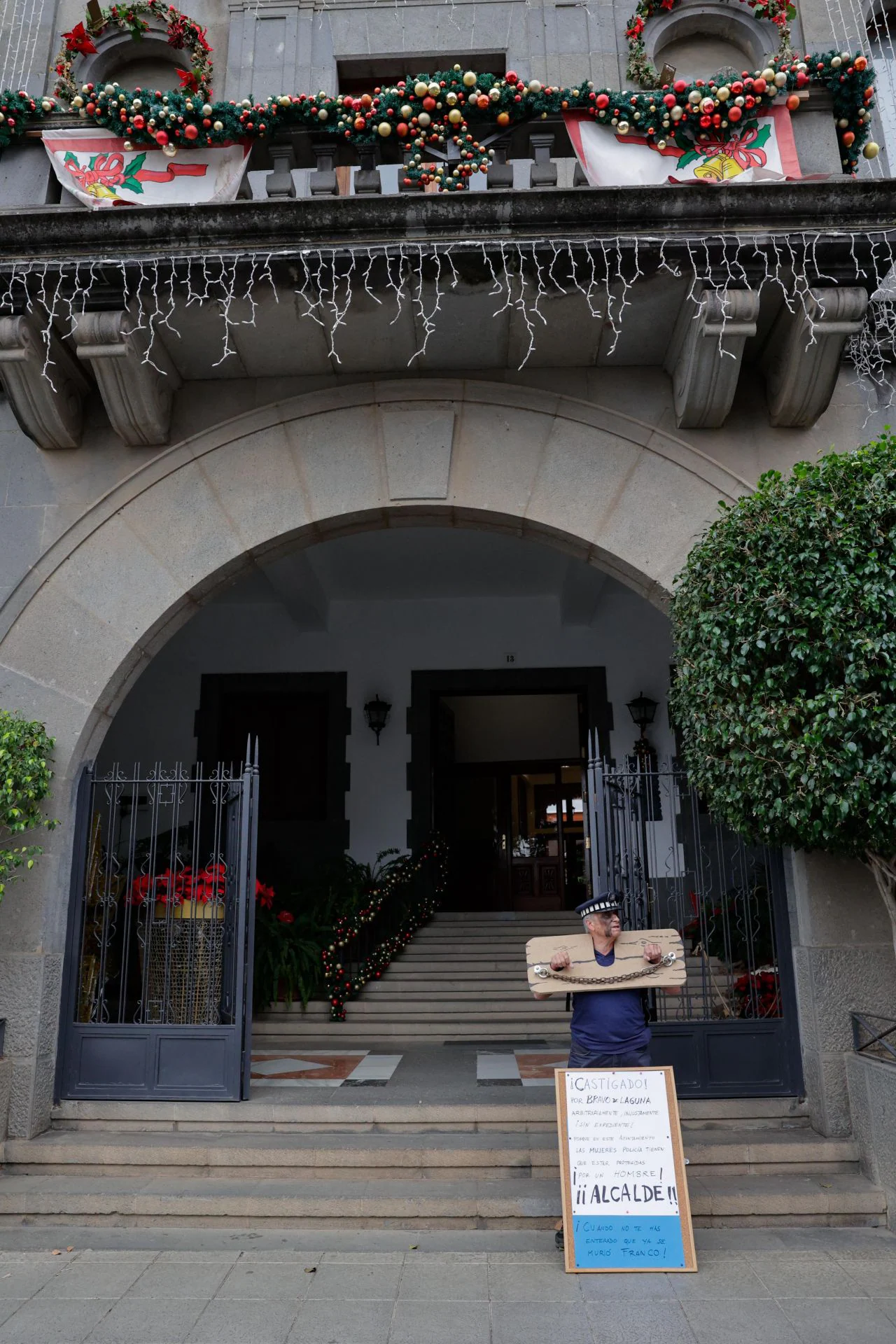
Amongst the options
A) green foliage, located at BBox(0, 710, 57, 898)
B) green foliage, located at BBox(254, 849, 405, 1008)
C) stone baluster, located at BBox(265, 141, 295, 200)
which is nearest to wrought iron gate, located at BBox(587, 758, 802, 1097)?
green foliage, located at BBox(0, 710, 57, 898)

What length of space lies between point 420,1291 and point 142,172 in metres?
6.66

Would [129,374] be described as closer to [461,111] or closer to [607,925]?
[461,111]

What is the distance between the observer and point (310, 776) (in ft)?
39.0

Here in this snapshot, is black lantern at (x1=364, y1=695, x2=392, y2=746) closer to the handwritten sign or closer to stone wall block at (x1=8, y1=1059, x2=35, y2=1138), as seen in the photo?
stone wall block at (x1=8, y1=1059, x2=35, y2=1138)

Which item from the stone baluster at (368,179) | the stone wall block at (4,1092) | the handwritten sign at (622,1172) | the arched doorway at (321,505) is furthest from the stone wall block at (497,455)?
the stone wall block at (4,1092)

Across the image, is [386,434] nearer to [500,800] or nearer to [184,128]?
[184,128]

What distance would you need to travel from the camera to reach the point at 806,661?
184 inches

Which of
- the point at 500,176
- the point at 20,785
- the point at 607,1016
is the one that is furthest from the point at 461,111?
the point at 607,1016

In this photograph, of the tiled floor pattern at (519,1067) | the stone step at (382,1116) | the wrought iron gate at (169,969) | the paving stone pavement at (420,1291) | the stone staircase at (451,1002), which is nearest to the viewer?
the paving stone pavement at (420,1291)

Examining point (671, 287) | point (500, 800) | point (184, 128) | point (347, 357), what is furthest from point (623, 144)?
point (500, 800)

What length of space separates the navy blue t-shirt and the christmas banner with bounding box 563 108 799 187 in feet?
15.9

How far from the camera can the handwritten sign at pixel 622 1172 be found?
13.3 feet

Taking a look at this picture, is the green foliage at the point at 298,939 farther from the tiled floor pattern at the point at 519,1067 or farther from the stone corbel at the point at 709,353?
the stone corbel at the point at 709,353

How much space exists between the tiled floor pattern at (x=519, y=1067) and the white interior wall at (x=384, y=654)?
4.45m
